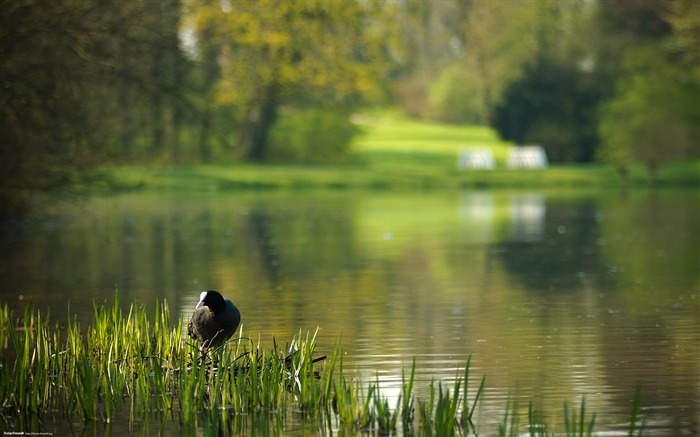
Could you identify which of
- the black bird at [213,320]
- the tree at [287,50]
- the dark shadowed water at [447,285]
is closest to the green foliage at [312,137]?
the tree at [287,50]

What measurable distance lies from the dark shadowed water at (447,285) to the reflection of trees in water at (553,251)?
0.05 meters

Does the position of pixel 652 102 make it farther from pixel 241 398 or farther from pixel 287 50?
pixel 241 398

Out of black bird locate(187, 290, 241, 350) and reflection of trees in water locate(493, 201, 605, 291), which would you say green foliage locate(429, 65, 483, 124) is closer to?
reflection of trees in water locate(493, 201, 605, 291)

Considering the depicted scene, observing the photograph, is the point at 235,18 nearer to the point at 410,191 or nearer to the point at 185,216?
the point at 410,191

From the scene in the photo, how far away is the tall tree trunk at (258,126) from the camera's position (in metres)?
69.8

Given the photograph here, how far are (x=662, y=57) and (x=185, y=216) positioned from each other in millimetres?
33457

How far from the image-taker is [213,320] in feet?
39.0

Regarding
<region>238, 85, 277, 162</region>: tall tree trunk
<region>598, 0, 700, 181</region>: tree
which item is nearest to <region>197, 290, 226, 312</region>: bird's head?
<region>598, 0, 700, 181</region>: tree

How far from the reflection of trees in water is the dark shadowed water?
0.05 meters

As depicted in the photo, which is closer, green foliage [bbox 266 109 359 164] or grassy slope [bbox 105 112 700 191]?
grassy slope [bbox 105 112 700 191]

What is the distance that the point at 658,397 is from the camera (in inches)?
437

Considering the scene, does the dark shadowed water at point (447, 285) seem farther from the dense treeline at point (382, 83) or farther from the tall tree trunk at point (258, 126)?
the tall tree trunk at point (258, 126)

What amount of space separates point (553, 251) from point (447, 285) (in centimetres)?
684

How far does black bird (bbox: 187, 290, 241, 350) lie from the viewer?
11.8 m
